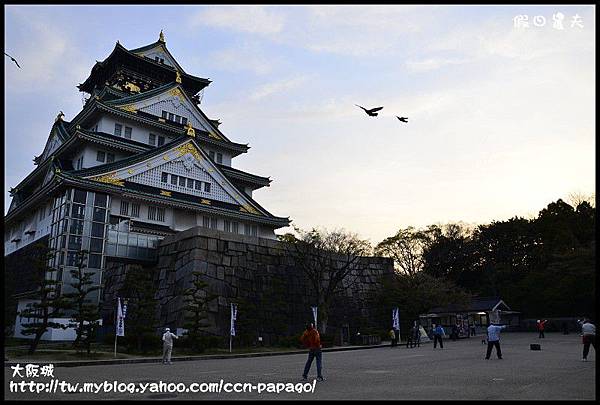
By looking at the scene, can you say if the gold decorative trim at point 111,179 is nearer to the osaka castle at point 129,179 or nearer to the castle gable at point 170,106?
the osaka castle at point 129,179

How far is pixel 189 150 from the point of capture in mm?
38156

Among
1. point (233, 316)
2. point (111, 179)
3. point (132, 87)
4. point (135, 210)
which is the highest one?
point (132, 87)

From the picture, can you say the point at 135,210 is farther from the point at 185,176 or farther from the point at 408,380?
the point at 408,380

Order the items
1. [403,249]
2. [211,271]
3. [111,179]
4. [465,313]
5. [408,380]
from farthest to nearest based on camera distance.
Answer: [403,249]
[465,313]
[111,179]
[211,271]
[408,380]

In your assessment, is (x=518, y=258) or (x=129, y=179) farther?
(x=518, y=258)

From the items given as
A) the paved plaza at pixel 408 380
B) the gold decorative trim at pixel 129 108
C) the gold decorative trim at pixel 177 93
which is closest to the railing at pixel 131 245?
the gold decorative trim at pixel 129 108

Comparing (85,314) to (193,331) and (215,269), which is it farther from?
(215,269)

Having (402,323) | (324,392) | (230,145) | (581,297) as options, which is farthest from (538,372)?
(581,297)

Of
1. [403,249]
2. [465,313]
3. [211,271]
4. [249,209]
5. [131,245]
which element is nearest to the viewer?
[211,271]

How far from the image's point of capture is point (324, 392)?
32.0ft

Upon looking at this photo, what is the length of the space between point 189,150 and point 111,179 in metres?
6.87

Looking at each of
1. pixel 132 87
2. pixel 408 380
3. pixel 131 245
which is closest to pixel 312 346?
pixel 408 380

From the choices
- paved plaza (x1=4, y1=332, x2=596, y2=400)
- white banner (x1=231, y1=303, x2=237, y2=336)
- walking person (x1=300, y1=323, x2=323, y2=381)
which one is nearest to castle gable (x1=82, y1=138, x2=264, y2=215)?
white banner (x1=231, y1=303, x2=237, y2=336)

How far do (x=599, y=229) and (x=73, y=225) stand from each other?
2928 centimetres
